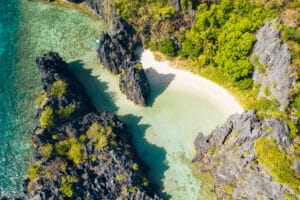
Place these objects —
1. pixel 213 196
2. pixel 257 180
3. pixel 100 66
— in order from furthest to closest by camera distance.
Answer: pixel 100 66, pixel 213 196, pixel 257 180

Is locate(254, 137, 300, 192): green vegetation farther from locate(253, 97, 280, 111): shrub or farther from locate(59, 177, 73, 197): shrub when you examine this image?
locate(59, 177, 73, 197): shrub

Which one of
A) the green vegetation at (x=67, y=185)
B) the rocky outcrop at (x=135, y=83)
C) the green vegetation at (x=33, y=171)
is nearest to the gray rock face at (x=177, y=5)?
the rocky outcrop at (x=135, y=83)

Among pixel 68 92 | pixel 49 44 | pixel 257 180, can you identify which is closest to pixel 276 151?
pixel 257 180

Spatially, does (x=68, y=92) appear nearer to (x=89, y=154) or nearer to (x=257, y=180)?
(x=89, y=154)

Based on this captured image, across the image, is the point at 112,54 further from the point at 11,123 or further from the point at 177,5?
the point at 11,123

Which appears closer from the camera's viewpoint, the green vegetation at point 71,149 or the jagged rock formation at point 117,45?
the green vegetation at point 71,149

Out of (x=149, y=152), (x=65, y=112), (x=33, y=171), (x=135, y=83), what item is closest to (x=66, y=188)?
(x=33, y=171)

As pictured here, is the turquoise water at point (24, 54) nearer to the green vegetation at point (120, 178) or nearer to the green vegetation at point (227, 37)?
the green vegetation at point (120, 178)
